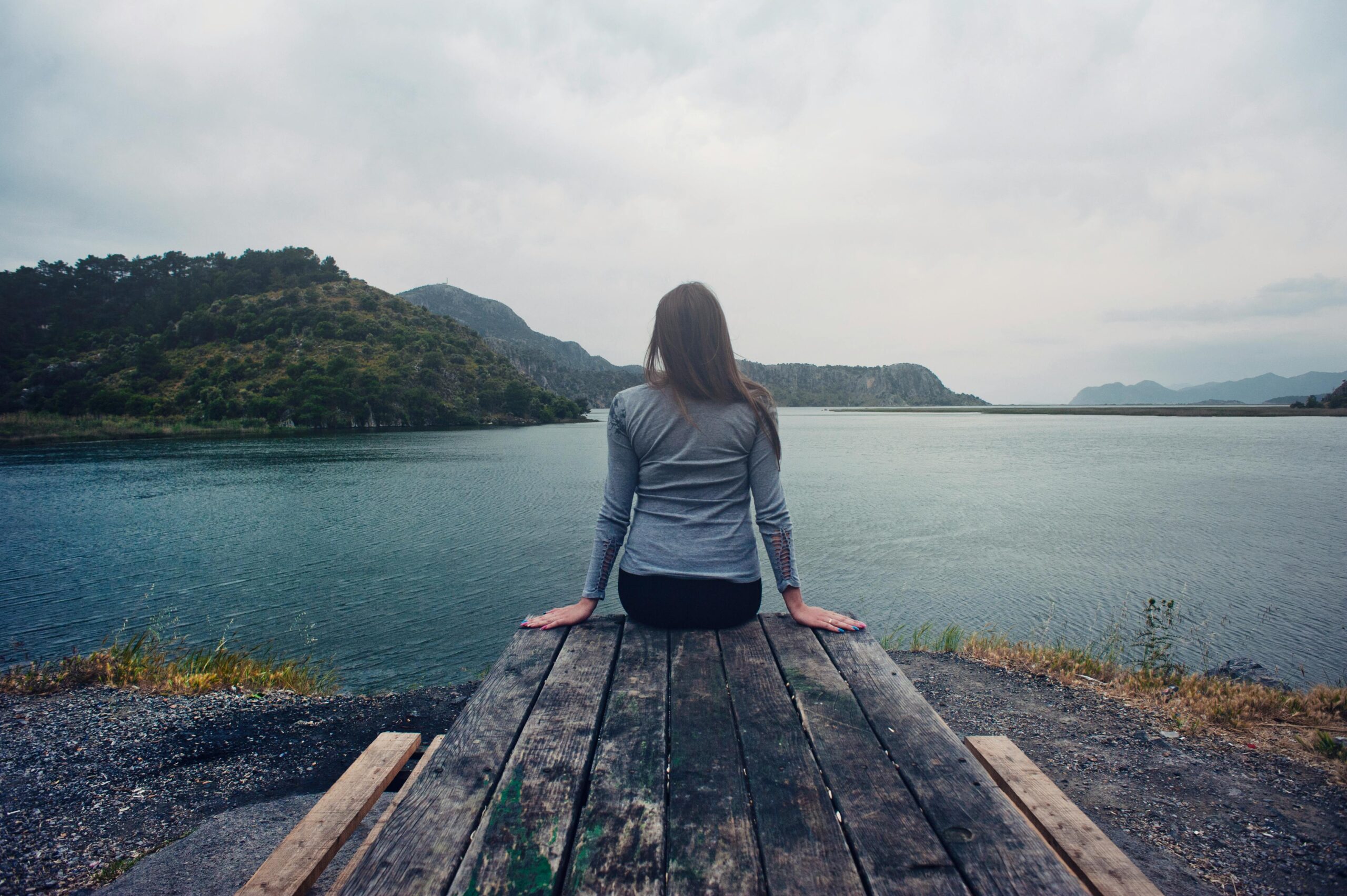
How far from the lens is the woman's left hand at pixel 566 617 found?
333 centimetres

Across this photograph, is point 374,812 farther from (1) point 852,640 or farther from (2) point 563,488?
(2) point 563,488

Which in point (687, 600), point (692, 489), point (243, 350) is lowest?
point (687, 600)

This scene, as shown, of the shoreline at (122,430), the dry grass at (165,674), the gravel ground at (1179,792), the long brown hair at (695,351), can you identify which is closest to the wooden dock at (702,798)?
the long brown hair at (695,351)

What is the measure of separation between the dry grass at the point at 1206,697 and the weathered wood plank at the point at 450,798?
6.29 m

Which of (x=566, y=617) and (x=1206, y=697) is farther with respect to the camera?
(x=1206, y=697)

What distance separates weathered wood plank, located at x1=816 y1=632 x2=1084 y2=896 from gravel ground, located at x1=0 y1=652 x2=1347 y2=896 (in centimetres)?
279

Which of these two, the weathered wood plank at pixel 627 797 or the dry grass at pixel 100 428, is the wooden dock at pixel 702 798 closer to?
the weathered wood plank at pixel 627 797

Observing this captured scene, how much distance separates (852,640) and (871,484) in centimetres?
2726

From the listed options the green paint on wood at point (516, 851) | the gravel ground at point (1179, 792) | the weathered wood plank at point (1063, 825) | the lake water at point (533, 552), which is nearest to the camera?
the green paint on wood at point (516, 851)

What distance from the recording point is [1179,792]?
4707mm

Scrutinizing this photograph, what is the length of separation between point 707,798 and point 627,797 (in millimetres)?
230

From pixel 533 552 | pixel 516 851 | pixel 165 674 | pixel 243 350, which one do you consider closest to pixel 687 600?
pixel 516 851

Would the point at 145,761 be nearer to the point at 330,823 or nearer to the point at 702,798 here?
the point at 330,823

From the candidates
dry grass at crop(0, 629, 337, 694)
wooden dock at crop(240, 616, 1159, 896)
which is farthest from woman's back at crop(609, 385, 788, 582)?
dry grass at crop(0, 629, 337, 694)
